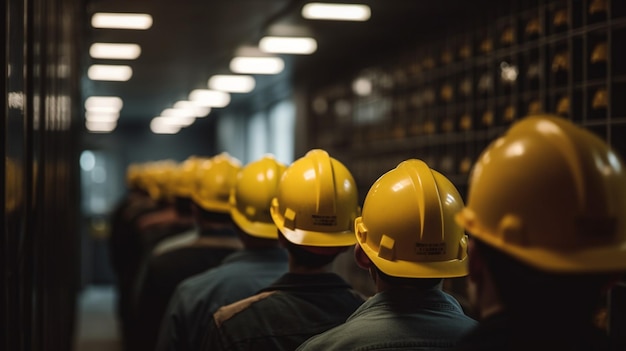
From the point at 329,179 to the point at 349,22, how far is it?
23.4 ft

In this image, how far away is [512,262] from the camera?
163 cm

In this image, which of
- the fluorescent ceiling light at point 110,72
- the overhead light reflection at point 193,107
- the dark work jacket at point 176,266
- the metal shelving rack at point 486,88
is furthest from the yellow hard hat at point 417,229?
the overhead light reflection at point 193,107

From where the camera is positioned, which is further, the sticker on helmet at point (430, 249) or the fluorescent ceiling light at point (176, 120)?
the fluorescent ceiling light at point (176, 120)

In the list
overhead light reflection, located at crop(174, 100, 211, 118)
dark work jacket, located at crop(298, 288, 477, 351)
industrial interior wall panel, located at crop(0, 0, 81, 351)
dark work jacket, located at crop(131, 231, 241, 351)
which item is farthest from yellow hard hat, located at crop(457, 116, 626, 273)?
overhead light reflection, located at crop(174, 100, 211, 118)

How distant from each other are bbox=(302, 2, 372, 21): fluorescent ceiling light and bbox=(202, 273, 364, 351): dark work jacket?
6.14 metres

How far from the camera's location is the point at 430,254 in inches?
94.7

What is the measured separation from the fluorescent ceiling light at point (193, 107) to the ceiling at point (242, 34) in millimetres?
3756

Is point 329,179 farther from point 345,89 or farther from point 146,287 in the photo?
point 345,89

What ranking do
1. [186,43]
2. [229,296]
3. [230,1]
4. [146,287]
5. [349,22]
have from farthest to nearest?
[186,43] → [349,22] → [230,1] → [146,287] → [229,296]

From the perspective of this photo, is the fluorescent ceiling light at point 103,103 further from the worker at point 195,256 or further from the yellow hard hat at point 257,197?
the yellow hard hat at point 257,197

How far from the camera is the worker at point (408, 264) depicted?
2197mm

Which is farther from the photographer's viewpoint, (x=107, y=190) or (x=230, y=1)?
(x=107, y=190)

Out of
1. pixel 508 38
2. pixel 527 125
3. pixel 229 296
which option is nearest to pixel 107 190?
pixel 508 38

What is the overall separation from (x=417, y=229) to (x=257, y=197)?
1856 millimetres
